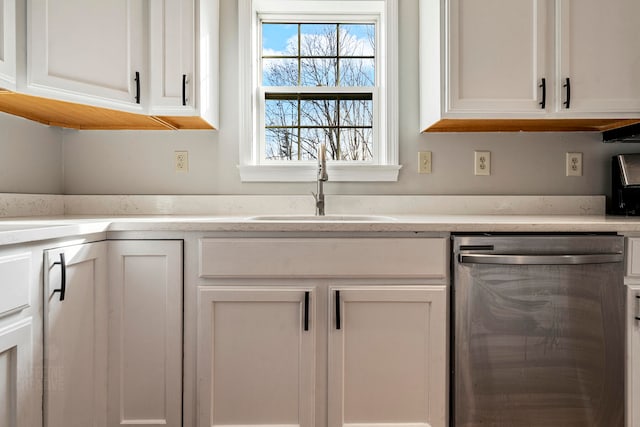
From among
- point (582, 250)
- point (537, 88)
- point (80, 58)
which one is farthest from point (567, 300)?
point (80, 58)

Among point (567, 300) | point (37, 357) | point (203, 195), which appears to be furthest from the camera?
point (203, 195)

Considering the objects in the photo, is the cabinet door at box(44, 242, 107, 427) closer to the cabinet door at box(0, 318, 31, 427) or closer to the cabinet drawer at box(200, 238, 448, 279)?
the cabinet door at box(0, 318, 31, 427)

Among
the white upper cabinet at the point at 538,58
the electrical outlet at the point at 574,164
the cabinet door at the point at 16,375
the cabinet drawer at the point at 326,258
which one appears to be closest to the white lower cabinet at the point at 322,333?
the cabinet drawer at the point at 326,258

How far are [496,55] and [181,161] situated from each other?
157 cm

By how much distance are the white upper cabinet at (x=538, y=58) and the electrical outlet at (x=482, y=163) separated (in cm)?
36

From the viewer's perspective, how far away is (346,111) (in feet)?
7.32

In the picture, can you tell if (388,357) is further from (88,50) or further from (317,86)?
(88,50)

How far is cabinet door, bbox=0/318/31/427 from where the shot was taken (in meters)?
1.06

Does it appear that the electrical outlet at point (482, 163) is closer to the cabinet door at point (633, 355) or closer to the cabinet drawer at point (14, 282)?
the cabinet door at point (633, 355)

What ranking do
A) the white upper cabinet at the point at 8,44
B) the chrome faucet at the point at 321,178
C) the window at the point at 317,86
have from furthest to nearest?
the window at the point at 317,86
the chrome faucet at the point at 321,178
the white upper cabinet at the point at 8,44

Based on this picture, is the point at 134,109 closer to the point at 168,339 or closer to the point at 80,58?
the point at 80,58

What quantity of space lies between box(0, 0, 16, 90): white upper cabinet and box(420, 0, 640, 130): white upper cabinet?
1603mm

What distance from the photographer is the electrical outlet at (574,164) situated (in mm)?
2096

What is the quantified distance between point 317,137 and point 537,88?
107 centimetres
